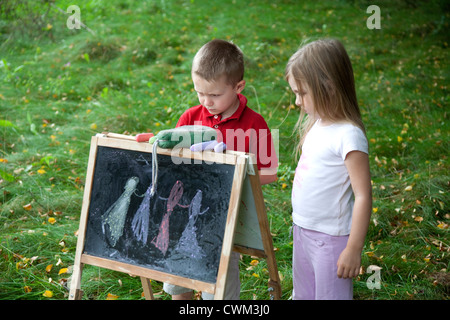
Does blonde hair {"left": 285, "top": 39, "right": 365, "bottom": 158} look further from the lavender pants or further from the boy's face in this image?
the lavender pants

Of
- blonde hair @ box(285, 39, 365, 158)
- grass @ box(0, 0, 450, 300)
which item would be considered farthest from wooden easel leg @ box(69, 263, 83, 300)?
blonde hair @ box(285, 39, 365, 158)

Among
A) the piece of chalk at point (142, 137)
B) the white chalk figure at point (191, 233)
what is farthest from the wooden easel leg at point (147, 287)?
the piece of chalk at point (142, 137)

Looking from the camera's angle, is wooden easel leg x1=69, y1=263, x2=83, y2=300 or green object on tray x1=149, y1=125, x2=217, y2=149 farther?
wooden easel leg x1=69, y1=263, x2=83, y2=300

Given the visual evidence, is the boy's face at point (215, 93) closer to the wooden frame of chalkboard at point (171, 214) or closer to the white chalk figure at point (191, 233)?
the wooden frame of chalkboard at point (171, 214)

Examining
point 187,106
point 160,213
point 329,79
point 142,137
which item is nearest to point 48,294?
point 160,213

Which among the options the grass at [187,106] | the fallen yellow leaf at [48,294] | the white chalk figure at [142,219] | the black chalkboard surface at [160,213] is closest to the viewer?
the black chalkboard surface at [160,213]

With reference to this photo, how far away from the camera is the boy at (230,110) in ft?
6.42

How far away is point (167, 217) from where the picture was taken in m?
1.91

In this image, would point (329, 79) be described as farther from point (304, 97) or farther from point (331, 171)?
point (331, 171)

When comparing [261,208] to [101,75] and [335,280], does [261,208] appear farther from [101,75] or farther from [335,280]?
[101,75]

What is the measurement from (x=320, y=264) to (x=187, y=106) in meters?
3.42

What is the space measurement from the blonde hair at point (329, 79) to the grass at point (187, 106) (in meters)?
1.28

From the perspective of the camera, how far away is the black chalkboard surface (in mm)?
1812

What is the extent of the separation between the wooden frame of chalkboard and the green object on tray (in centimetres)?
3
